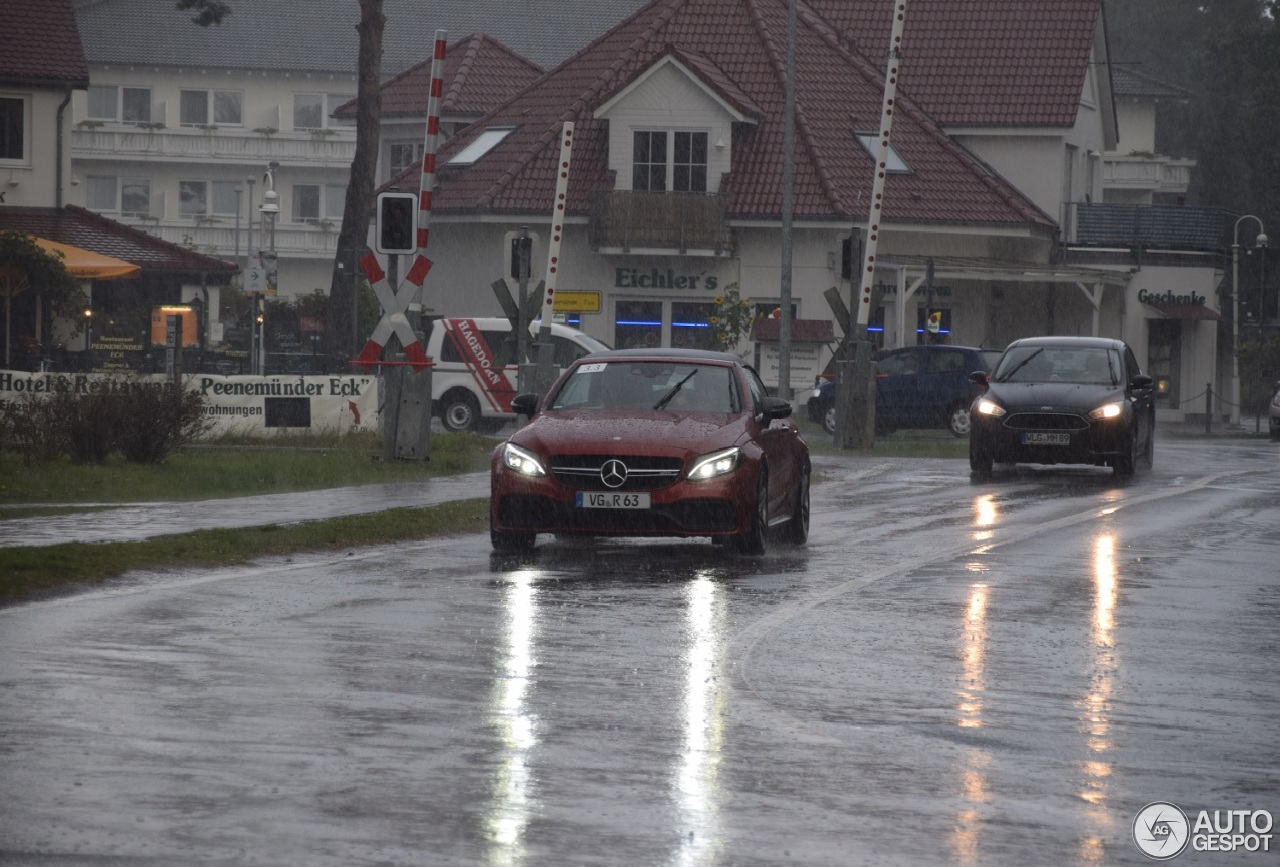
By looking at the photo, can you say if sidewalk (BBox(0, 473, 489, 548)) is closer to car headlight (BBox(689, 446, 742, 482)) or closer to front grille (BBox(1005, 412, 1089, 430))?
car headlight (BBox(689, 446, 742, 482))

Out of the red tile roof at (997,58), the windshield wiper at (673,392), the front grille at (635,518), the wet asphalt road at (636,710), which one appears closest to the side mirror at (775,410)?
the windshield wiper at (673,392)

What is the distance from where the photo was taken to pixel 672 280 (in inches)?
2094

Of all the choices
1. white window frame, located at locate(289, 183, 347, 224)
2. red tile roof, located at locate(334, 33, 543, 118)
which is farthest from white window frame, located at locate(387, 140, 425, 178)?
white window frame, located at locate(289, 183, 347, 224)

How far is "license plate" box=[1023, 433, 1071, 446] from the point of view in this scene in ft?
86.7

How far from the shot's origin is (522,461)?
15586 mm

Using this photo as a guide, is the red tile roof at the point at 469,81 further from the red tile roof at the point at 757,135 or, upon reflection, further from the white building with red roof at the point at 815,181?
the white building with red roof at the point at 815,181

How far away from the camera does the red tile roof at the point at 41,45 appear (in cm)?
4872

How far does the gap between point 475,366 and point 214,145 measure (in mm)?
56419

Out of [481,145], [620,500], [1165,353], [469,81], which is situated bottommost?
[620,500]

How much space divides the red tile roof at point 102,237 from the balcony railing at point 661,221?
28.7 ft

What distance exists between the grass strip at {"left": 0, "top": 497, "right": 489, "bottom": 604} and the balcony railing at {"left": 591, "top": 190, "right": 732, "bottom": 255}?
32469mm

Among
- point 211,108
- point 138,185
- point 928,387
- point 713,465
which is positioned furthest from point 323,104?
point 713,465

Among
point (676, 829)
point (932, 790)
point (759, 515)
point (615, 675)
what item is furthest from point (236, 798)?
point (759, 515)

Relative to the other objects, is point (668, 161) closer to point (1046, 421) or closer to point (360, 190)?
point (360, 190)
